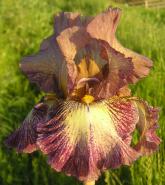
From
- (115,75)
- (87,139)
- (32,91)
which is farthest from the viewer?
(32,91)

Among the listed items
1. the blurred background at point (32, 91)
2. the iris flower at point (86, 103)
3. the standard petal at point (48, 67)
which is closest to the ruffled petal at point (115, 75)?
the iris flower at point (86, 103)

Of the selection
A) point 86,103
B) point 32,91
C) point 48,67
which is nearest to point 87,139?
point 86,103

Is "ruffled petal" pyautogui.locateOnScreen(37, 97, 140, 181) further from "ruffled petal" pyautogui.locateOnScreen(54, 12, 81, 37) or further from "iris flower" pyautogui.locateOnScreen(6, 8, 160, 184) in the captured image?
"ruffled petal" pyautogui.locateOnScreen(54, 12, 81, 37)

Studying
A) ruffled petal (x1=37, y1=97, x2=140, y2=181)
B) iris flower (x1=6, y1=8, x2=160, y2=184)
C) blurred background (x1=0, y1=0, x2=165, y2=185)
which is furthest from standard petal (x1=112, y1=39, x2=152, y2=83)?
blurred background (x1=0, y1=0, x2=165, y2=185)

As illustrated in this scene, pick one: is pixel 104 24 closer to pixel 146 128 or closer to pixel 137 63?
pixel 137 63

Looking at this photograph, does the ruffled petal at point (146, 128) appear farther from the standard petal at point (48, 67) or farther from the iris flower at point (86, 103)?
the standard petal at point (48, 67)

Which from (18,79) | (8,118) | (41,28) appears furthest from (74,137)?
(41,28)
